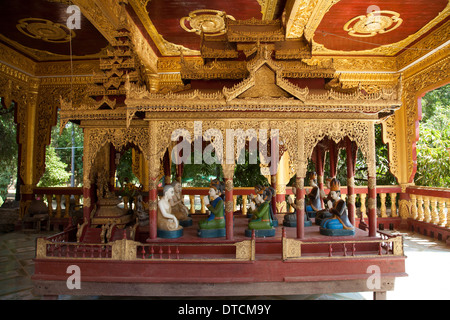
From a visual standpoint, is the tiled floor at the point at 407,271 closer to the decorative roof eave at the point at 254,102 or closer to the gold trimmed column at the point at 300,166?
the gold trimmed column at the point at 300,166

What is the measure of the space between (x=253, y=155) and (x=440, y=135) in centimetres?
864

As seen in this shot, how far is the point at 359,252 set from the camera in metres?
4.98

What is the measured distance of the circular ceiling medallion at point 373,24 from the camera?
788 centimetres

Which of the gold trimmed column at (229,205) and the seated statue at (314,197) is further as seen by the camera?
A: the seated statue at (314,197)

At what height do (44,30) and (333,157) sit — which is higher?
(44,30)

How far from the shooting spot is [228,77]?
5.95m

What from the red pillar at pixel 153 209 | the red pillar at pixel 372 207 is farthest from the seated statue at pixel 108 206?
the red pillar at pixel 372 207

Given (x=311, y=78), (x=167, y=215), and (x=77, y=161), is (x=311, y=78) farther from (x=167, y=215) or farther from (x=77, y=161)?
(x=77, y=161)

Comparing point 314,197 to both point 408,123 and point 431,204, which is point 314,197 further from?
point 408,123

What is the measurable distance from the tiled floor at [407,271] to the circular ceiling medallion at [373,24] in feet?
21.9

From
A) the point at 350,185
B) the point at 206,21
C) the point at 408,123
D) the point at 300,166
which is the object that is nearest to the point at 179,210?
the point at 300,166

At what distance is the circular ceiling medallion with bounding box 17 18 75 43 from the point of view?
26.7 ft

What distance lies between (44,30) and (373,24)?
10.2 meters

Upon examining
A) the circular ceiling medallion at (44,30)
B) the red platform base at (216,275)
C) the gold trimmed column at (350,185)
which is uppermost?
the circular ceiling medallion at (44,30)
